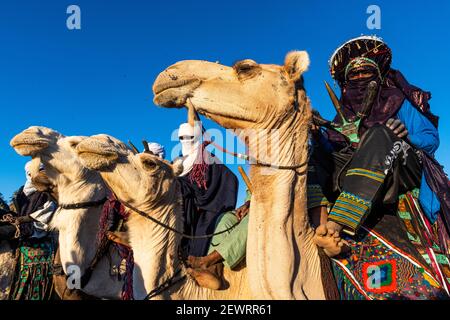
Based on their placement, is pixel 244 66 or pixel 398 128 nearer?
pixel 244 66

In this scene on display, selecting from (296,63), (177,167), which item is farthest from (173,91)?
(177,167)

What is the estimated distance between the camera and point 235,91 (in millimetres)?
2682

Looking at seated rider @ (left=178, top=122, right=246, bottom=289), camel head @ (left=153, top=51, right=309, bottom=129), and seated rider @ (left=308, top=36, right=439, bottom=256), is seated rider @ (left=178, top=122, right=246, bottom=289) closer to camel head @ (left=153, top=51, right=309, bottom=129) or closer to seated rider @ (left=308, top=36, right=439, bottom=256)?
camel head @ (left=153, top=51, right=309, bottom=129)

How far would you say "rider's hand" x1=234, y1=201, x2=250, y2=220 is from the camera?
3.76 meters

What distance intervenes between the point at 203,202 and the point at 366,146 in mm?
2030

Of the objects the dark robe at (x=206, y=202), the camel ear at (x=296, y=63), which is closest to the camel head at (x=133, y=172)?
the dark robe at (x=206, y=202)

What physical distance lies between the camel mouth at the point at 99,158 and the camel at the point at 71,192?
41.1 inches

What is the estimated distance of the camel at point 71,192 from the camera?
4586 millimetres

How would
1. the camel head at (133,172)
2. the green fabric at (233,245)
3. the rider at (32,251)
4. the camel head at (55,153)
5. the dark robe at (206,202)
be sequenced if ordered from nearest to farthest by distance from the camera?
the green fabric at (233,245) < the camel head at (133,172) < the dark robe at (206,202) < the camel head at (55,153) < the rider at (32,251)

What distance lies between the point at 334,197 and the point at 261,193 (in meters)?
0.93

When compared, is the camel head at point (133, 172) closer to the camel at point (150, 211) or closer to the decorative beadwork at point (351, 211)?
the camel at point (150, 211)

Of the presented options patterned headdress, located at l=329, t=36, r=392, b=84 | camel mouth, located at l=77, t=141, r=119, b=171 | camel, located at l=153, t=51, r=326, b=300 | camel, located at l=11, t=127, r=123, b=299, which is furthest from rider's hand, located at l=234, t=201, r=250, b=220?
camel, located at l=11, t=127, r=123, b=299

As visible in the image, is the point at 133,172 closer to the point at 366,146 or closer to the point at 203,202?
the point at 203,202
